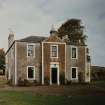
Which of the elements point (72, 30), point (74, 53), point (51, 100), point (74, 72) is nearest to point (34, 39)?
point (74, 53)

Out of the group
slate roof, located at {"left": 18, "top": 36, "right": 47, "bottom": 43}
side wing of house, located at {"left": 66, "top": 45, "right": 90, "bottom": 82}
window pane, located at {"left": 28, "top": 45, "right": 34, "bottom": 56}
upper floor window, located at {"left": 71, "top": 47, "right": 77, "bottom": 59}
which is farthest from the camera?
upper floor window, located at {"left": 71, "top": 47, "right": 77, "bottom": 59}

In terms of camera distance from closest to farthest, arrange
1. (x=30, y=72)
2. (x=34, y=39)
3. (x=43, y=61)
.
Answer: (x=30, y=72) < (x=43, y=61) < (x=34, y=39)

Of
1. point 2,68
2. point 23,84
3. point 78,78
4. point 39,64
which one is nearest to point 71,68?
point 78,78

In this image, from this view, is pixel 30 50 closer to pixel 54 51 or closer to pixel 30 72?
pixel 30 72

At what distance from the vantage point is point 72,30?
8156cm

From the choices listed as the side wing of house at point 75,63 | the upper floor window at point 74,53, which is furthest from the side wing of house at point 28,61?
the upper floor window at point 74,53

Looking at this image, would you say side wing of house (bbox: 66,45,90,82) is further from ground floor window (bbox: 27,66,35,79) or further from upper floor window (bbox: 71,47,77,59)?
ground floor window (bbox: 27,66,35,79)

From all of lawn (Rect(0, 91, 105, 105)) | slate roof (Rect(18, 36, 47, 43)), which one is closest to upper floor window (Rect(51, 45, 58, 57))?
slate roof (Rect(18, 36, 47, 43))

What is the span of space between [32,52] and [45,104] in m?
27.5

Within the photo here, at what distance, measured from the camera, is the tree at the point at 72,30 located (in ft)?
260

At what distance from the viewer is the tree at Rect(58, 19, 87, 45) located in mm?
79188

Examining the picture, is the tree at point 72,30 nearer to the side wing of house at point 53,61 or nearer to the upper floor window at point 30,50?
the side wing of house at point 53,61

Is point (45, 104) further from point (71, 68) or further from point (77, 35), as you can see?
point (77, 35)

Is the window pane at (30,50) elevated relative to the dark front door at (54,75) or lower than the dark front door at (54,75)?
elevated
